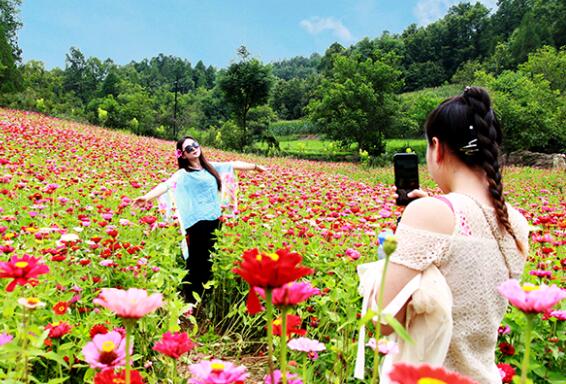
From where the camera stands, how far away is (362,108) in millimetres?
27094

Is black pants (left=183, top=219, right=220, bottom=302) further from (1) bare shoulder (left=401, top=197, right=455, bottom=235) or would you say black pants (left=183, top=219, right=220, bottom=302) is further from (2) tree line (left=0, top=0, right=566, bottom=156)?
(2) tree line (left=0, top=0, right=566, bottom=156)

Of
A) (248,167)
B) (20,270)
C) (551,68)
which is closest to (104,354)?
(20,270)

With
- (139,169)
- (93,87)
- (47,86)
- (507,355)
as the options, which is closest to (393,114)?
(139,169)

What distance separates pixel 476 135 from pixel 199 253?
2934 millimetres

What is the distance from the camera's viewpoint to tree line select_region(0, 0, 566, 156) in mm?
26094

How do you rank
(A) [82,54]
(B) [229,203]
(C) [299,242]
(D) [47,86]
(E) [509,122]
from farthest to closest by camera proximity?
1. (A) [82,54]
2. (D) [47,86]
3. (E) [509,122]
4. (B) [229,203]
5. (C) [299,242]

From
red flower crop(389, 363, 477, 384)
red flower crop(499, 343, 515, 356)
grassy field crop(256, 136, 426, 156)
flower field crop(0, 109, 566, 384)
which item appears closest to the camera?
red flower crop(389, 363, 477, 384)

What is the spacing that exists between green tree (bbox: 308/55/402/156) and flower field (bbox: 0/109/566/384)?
22.0 metres

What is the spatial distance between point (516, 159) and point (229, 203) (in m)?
22.1

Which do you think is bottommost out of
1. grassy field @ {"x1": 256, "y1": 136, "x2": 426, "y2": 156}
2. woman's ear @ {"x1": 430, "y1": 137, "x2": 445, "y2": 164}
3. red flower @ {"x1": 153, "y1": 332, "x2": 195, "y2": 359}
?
red flower @ {"x1": 153, "y1": 332, "x2": 195, "y2": 359}

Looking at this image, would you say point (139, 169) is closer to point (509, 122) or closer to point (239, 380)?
point (239, 380)

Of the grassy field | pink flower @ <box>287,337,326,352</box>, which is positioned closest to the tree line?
the grassy field

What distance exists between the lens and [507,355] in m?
2.01

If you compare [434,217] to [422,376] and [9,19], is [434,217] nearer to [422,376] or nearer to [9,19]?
[422,376]
